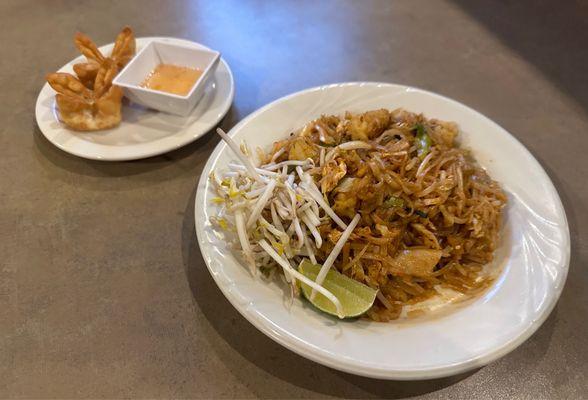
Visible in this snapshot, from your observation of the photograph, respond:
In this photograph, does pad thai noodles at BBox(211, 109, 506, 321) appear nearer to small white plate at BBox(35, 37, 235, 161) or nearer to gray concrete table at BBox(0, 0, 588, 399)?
gray concrete table at BBox(0, 0, 588, 399)

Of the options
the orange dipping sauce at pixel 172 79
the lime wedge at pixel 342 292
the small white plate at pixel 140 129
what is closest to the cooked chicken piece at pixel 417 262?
the lime wedge at pixel 342 292

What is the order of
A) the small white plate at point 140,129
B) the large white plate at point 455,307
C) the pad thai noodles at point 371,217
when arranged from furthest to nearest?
the small white plate at point 140,129 → the pad thai noodles at point 371,217 → the large white plate at point 455,307

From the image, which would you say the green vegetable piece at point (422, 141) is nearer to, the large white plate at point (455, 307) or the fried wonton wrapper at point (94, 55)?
the large white plate at point (455, 307)

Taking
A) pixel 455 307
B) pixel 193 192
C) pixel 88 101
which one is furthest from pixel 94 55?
pixel 455 307

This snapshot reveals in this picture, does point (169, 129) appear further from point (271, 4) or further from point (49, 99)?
point (271, 4)

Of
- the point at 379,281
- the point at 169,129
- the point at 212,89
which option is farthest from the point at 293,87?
the point at 379,281

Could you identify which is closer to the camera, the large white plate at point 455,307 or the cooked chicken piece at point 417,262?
the large white plate at point 455,307

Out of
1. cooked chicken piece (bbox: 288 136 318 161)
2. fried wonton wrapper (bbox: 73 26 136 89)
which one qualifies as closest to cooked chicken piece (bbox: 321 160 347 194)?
cooked chicken piece (bbox: 288 136 318 161)
